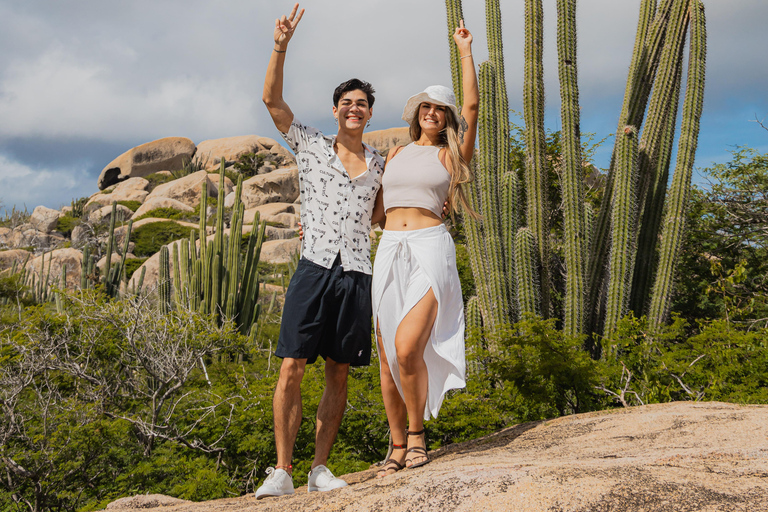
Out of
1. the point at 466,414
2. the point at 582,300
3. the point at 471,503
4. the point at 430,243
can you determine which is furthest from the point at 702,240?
the point at 471,503

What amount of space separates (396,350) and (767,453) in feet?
4.61

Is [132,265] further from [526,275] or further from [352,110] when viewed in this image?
[352,110]

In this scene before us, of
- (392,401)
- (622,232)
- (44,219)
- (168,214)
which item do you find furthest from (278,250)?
(392,401)

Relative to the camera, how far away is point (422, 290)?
259 cm

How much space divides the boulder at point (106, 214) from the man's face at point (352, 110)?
33.5 m

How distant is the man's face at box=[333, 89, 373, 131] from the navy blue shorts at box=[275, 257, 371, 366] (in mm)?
674

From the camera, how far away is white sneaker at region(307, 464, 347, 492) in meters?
2.49

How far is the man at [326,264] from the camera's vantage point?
2660 millimetres

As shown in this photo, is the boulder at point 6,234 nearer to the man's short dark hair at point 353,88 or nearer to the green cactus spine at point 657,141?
the green cactus spine at point 657,141

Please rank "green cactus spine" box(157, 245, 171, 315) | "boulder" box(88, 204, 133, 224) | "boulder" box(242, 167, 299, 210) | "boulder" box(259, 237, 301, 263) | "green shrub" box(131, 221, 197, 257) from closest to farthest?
"green cactus spine" box(157, 245, 171, 315) < "boulder" box(259, 237, 301, 263) < "green shrub" box(131, 221, 197, 257) < "boulder" box(88, 204, 133, 224) < "boulder" box(242, 167, 299, 210)

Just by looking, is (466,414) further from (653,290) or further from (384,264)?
(653,290)

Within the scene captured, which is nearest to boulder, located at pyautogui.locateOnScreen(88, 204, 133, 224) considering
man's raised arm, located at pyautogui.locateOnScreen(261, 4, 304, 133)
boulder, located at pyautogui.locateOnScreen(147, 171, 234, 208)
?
boulder, located at pyautogui.locateOnScreen(147, 171, 234, 208)

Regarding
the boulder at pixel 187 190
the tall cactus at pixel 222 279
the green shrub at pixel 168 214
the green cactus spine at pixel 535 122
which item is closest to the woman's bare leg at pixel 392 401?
the green cactus spine at pixel 535 122

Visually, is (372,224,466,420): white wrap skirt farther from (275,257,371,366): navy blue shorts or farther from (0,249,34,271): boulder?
(0,249,34,271): boulder
